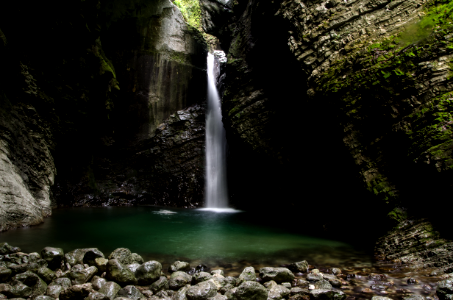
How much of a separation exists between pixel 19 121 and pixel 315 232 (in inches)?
393

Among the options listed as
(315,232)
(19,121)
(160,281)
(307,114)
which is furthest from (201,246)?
(19,121)

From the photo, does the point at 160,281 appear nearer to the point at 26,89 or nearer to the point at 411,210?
the point at 411,210

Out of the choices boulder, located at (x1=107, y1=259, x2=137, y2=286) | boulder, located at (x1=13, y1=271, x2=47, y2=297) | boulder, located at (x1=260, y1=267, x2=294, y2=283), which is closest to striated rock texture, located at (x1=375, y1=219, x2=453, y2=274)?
boulder, located at (x1=260, y1=267, x2=294, y2=283)

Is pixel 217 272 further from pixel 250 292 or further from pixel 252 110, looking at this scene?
pixel 252 110

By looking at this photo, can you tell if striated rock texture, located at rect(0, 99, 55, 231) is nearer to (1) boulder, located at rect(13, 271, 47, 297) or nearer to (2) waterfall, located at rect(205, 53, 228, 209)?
(1) boulder, located at rect(13, 271, 47, 297)

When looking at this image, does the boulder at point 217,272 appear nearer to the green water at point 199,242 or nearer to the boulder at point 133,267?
the green water at point 199,242

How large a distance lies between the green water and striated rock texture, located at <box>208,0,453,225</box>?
148cm

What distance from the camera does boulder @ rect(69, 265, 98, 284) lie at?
364cm

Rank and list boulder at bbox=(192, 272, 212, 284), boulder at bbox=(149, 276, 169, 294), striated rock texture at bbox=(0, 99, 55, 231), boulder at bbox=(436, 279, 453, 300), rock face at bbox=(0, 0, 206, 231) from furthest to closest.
A: rock face at bbox=(0, 0, 206, 231), striated rock texture at bbox=(0, 99, 55, 231), boulder at bbox=(192, 272, 212, 284), boulder at bbox=(149, 276, 169, 294), boulder at bbox=(436, 279, 453, 300)

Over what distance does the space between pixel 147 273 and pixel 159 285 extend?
10.8 inches

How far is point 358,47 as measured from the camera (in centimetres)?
654

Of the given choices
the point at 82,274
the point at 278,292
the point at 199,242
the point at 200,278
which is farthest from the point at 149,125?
the point at 278,292

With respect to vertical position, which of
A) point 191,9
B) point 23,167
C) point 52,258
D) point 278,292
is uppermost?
point 191,9

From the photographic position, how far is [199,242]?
21.4 feet
